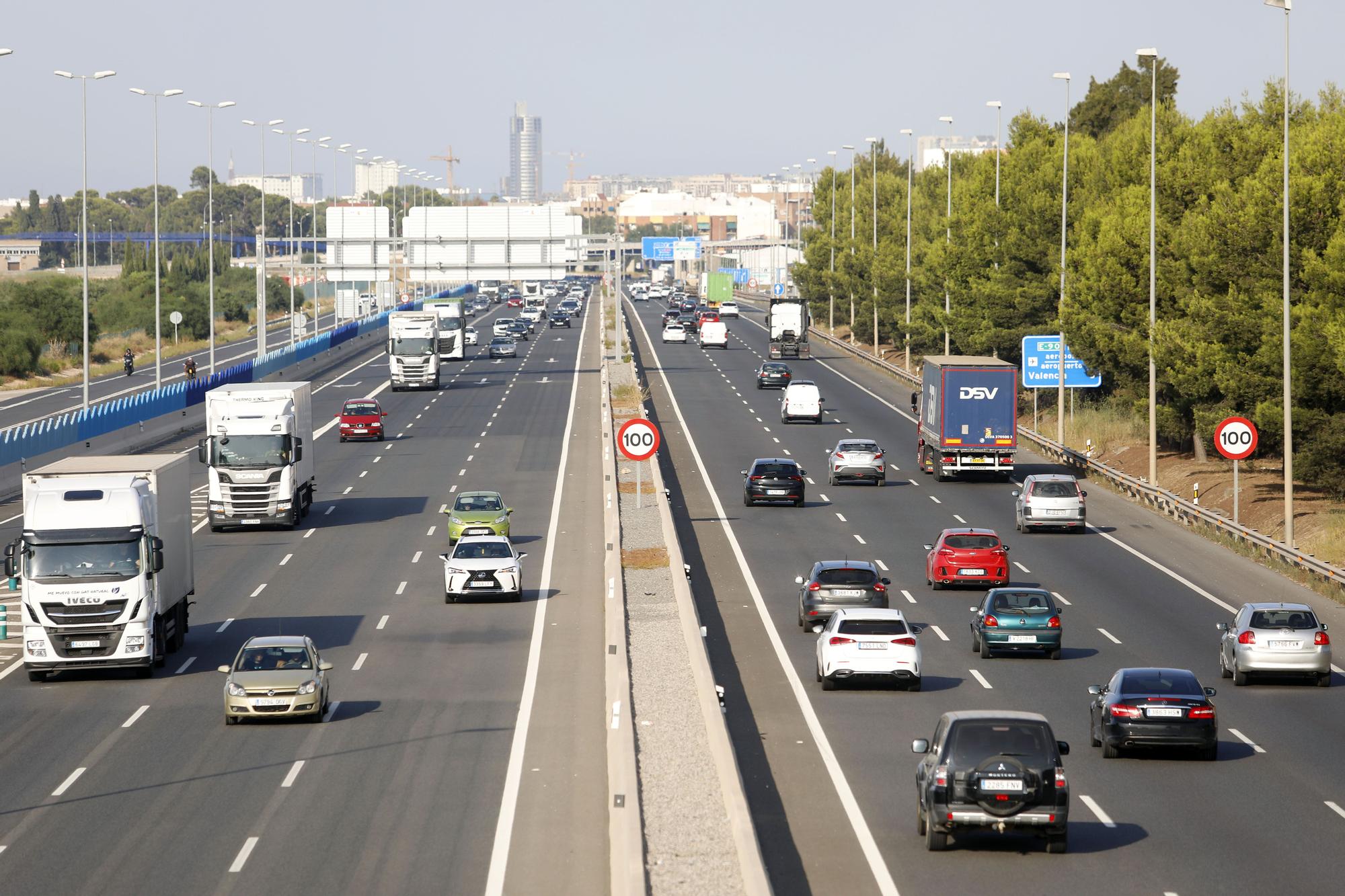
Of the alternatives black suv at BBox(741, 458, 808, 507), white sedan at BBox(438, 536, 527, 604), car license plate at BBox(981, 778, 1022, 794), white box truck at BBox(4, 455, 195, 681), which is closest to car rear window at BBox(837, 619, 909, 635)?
car license plate at BBox(981, 778, 1022, 794)

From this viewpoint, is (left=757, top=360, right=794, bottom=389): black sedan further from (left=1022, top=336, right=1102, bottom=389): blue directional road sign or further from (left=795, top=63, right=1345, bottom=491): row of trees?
(left=1022, top=336, right=1102, bottom=389): blue directional road sign

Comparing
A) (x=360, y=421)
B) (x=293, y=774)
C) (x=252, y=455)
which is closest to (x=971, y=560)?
(x=293, y=774)

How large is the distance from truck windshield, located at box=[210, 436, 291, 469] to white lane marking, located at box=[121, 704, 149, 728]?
20.5m

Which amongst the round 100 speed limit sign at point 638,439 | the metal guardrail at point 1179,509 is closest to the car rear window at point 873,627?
the round 100 speed limit sign at point 638,439

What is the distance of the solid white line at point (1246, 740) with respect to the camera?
23922mm

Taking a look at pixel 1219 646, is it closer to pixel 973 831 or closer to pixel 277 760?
pixel 973 831

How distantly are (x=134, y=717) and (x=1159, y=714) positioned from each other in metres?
14.6

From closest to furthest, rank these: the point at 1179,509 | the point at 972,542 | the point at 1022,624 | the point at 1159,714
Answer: the point at 1159,714, the point at 1022,624, the point at 972,542, the point at 1179,509

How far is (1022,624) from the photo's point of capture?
1205 inches

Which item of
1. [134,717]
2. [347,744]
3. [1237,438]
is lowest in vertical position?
[134,717]

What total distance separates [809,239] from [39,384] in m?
68.3

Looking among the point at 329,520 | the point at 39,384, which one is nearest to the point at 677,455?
the point at 329,520

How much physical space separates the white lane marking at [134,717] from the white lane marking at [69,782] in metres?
2.99

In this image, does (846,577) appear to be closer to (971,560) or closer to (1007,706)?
(971,560)
